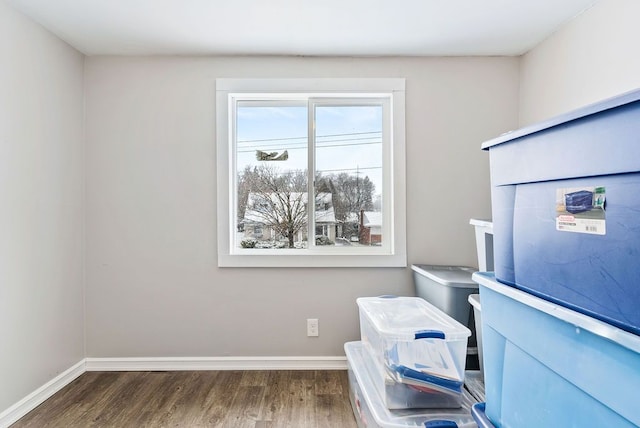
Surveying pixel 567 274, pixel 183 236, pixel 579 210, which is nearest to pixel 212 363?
pixel 183 236

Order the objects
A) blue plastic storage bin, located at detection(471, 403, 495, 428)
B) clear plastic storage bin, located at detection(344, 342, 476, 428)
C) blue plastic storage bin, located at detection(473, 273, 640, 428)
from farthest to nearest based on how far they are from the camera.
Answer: clear plastic storage bin, located at detection(344, 342, 476, 428), blue plastic storage bin, located at detection(471, 403, 495, 428), blue plastic storage bin, located at detection(473, 273, 640, 428)

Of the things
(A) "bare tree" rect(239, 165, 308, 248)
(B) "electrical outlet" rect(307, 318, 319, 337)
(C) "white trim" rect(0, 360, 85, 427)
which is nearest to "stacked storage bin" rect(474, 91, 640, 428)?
(B) "electrical outlet" rect(307, 318, 319, 337)

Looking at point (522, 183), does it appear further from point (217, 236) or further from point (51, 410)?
point (51, 410)

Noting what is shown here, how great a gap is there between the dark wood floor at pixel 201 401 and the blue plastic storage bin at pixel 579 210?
135 cm

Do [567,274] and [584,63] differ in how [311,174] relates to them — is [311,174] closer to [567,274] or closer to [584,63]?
[584,63]

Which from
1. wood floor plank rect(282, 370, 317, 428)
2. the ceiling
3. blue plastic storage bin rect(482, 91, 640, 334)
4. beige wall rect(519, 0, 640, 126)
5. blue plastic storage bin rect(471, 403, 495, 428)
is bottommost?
wood floor plank rect(282, 370, 317, 428)

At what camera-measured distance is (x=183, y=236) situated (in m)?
2.48

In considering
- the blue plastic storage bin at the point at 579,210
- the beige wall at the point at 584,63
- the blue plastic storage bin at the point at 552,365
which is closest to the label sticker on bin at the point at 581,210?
the blue plastic storage bin at the point at 579,210

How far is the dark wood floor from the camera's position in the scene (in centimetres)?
188

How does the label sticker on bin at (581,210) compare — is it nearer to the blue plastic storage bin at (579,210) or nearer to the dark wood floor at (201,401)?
the blue plastic storage bin at (579,210)

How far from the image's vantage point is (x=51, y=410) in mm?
1982

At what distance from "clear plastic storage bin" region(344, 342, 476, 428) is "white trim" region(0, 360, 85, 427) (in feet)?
6.07

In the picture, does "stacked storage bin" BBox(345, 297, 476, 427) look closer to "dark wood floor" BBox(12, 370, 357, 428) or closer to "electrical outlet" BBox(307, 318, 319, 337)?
"dark wood floor" BBox(12, 370, 357, 428)

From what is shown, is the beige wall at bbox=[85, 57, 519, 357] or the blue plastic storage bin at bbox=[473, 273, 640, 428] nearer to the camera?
the blue plastic storage bin at bbox=[473, 273, 640, 428]
